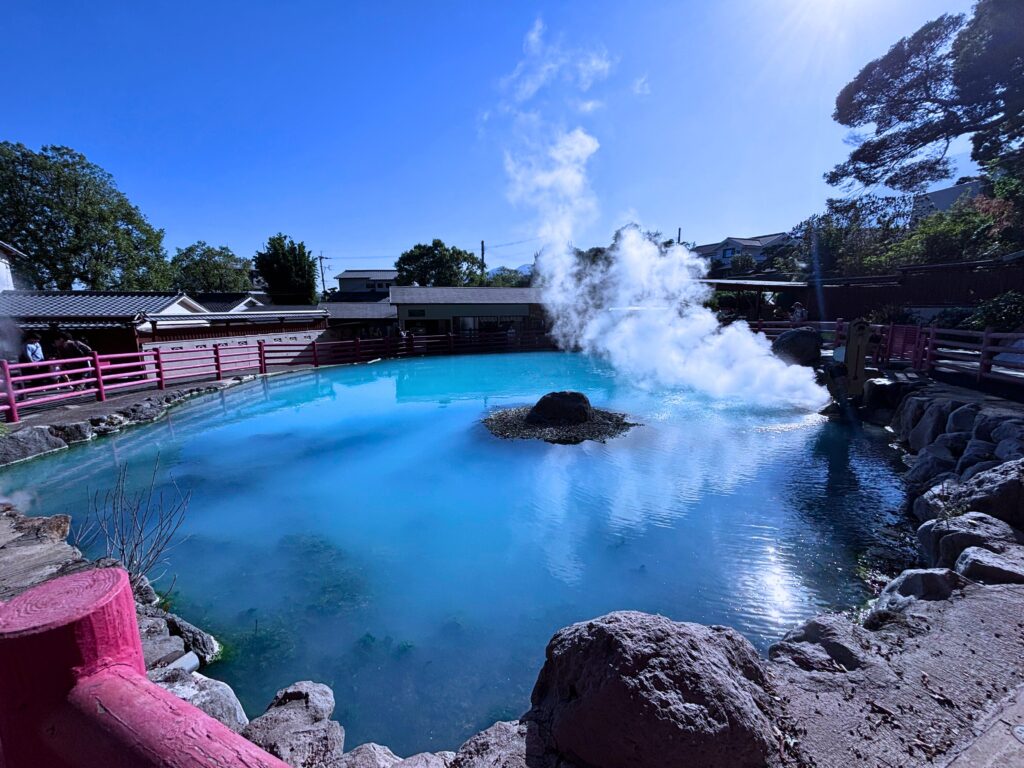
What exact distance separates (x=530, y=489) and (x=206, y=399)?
1196 cm

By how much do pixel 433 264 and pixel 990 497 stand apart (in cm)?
4063

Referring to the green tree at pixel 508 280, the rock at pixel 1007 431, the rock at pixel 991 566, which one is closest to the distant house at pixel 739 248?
the green tree at pixel 508 280

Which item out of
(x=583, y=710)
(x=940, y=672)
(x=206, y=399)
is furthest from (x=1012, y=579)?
(x=206, y=399)

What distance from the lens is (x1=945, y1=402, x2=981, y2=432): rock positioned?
7297 millimetres

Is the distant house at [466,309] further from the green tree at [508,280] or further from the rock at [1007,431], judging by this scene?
the rock at [1007,431]

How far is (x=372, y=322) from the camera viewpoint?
27.0 metres

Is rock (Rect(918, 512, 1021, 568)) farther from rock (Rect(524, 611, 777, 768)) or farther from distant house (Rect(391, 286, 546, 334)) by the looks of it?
distant house (Rect(391, 286, 546, 334))

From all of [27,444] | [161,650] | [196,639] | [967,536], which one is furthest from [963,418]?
[27,444]

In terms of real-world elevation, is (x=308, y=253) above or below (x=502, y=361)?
above

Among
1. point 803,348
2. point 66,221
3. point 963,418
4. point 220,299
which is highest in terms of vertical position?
point 66,221

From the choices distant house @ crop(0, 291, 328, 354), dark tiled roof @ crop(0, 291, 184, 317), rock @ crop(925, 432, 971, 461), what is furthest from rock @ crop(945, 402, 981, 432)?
dark tiled roof @ crop(0, 291, 184, 317)

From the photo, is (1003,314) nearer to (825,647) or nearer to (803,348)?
(803,348)

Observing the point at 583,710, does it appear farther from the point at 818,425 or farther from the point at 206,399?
the point at 206,399

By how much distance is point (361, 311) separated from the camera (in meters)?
27.3
